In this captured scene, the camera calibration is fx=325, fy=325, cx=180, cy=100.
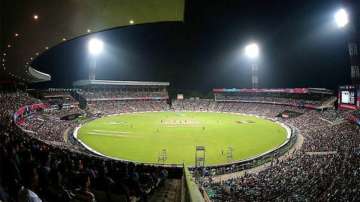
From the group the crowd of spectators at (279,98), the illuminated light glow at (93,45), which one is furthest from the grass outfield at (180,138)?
the illuminated light glow at (93,45)

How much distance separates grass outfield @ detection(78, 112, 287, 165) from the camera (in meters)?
35.8

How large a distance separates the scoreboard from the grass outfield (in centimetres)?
1077

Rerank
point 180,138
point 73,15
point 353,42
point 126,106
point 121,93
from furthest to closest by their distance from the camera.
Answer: point 121,93 → point 126,106 → point 353,42 → point 180,138 → point 73,15

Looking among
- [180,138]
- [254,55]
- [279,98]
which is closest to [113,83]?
[254,55]

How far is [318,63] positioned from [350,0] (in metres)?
19.9

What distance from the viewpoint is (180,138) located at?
45.5 metres

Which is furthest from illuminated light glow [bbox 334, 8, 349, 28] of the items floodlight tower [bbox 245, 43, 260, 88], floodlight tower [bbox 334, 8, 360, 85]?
floodlight tower [bbox 245, 43, 260, 88]

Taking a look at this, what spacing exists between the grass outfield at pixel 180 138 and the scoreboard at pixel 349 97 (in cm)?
1077

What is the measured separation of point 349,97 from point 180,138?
2840cm

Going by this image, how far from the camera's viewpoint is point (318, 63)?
64062 millimetres

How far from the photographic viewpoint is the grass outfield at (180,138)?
35844 mm

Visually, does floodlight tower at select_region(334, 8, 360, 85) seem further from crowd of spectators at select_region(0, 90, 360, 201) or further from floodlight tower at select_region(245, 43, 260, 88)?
floodlight tower at select_region(245, 43, 260, 88)

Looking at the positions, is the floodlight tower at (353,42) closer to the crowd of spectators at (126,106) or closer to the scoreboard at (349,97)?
the scoreboard at (349,97)

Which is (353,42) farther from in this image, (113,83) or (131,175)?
Answer: (113,83)
